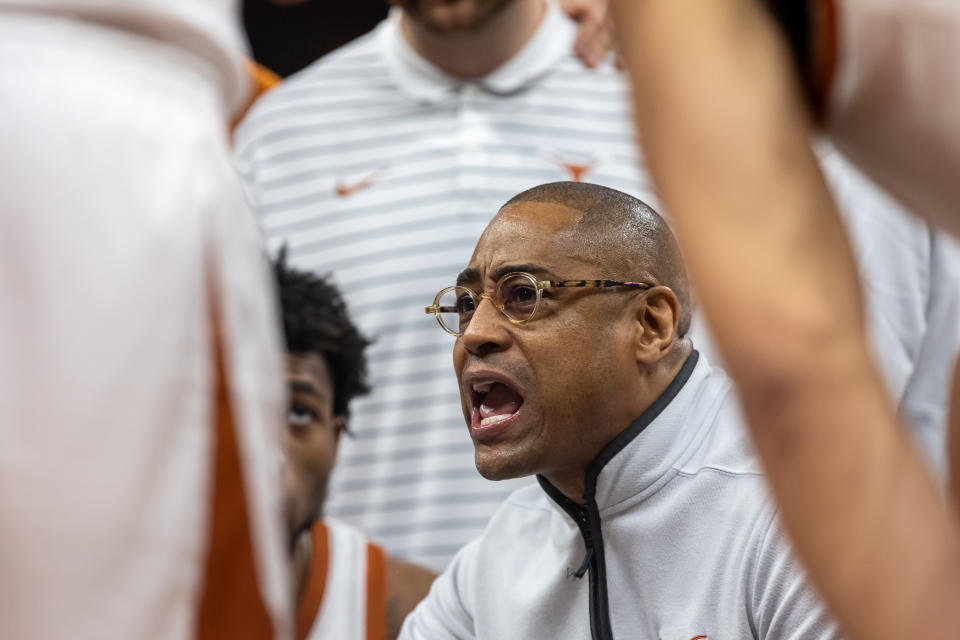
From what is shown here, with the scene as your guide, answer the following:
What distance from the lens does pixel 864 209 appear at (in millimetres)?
1804

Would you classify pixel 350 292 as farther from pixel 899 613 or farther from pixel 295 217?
pixel 899 613

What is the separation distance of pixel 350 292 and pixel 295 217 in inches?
8.4

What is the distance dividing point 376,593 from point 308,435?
232 millimetres

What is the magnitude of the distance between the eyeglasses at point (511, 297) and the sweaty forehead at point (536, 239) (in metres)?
0.02

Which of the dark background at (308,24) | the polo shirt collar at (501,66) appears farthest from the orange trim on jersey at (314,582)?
the dark background at (308,24)

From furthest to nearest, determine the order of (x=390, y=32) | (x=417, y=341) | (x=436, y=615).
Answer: (x=390, y=32)
(x=417, y=341)
(x=436, y=615)

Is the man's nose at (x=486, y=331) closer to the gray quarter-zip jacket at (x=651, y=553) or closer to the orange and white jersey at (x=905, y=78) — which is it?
the gray quarter-zip jacket at (x=651, y=553)

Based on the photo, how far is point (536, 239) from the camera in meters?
1.55

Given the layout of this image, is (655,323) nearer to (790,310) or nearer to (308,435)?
(308,435)

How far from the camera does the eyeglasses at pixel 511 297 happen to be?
1537 millimetres

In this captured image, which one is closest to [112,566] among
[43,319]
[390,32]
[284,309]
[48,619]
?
[48,619]

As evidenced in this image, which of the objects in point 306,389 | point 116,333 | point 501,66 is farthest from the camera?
point 501,66

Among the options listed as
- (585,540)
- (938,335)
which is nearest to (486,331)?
(585,540)

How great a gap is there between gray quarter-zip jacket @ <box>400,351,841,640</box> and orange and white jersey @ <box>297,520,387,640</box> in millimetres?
54
